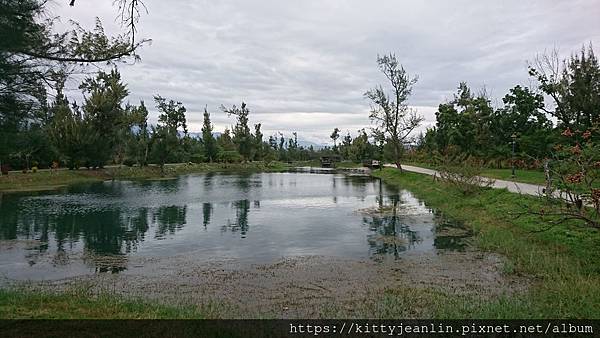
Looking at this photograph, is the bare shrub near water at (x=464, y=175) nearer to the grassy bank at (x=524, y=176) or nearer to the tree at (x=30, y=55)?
the grassy bank at (x=524, y=176)

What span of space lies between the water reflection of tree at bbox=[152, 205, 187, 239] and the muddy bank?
402 cm

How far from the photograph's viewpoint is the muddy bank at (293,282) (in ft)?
21.7

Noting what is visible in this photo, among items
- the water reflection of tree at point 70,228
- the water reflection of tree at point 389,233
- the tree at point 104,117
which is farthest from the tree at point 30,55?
the tree at point 104,117

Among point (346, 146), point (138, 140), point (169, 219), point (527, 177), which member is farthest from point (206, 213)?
point (346, 146)

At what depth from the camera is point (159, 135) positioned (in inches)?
1700

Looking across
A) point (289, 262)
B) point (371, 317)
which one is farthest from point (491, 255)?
point (371, 317)

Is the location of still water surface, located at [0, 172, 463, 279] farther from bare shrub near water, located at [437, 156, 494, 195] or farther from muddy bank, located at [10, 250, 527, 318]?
bare shrub near water, located at [437, 156, 494, 195]

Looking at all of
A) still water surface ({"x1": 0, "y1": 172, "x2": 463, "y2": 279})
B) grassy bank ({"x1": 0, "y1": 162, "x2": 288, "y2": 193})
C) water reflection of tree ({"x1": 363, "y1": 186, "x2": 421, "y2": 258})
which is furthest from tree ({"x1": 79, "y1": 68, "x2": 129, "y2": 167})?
water reflection of tree ({"x1": 363, "y1": 186, "x2": 421, "y2": 258})

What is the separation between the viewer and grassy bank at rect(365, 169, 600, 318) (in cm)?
566

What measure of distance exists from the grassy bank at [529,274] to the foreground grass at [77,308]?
2.98 metres

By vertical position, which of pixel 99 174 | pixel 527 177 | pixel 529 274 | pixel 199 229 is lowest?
pixel 199 229

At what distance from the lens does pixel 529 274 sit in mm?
7969

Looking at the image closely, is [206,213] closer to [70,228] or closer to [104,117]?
[70,228]

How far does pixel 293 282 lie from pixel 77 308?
3587 mm
